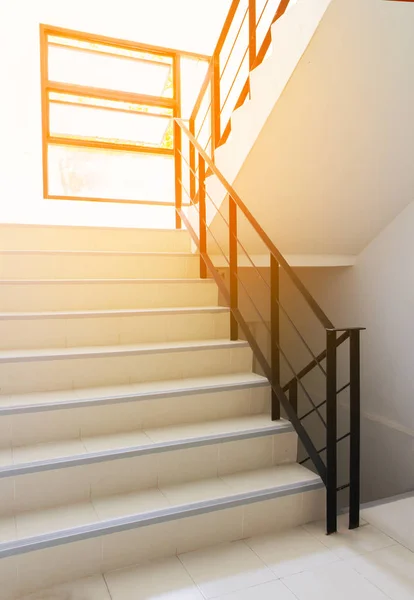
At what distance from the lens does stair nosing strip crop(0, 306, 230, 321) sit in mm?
3002

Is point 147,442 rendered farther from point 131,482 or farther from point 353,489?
point 353,489

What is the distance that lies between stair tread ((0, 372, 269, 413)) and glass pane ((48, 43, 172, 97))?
3824 millimetres

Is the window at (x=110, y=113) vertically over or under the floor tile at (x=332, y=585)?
over

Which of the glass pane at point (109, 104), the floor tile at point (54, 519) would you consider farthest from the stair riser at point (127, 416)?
the glass pane at point (109, 104)

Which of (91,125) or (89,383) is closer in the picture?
(89,383)

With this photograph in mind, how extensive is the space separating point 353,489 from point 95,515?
1231 mm

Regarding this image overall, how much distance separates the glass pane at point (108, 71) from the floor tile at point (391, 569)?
198 inches

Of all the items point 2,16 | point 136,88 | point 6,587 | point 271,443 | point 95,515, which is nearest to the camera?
point 6,587

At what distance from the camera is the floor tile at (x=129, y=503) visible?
2.19 meters

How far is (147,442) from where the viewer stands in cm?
249

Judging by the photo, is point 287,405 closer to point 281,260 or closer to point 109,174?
point 281,260

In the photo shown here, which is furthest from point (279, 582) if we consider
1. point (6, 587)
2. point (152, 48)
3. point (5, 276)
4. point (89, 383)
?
point (152, 48)

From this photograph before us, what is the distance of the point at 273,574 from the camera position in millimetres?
2062

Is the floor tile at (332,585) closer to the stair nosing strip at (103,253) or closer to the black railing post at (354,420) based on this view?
the black railing post at (354,420)
